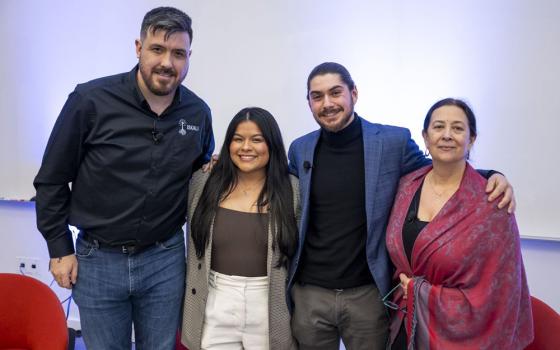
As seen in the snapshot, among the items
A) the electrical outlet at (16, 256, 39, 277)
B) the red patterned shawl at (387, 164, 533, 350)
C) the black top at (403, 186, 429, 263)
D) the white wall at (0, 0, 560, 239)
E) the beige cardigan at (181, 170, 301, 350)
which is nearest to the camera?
the red patterned shawl at (387, 164, 533, 350)

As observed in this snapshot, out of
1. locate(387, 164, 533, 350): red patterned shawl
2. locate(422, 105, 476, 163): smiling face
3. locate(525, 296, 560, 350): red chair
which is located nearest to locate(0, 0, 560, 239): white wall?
locate(525, 296, 560, 350): red chair

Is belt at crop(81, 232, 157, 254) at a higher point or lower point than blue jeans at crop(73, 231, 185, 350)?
higher

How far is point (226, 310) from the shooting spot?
4.63ft

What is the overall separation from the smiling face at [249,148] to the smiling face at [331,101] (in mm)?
264

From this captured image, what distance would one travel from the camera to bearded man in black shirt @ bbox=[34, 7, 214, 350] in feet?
4.47

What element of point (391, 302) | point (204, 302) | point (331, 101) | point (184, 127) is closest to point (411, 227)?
point (391, 302)

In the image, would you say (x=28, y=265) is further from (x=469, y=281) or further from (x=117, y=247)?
(x=469, y=281)

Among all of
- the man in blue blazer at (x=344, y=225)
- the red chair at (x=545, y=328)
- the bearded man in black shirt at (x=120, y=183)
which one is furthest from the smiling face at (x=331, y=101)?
the red chair at (x=545, y=328)

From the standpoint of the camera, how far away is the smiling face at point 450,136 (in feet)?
4.30

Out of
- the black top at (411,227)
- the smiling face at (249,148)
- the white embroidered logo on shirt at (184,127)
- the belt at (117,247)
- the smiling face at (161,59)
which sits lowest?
the belt at (117,247)

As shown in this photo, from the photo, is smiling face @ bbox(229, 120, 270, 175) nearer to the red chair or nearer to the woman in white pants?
the woman in white pants

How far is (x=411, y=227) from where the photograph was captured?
4.43 ft

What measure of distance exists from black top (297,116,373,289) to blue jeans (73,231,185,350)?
55 centimetres

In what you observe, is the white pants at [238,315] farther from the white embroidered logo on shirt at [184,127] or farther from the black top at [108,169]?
the white embroidered logo on shirt at [184,127]
